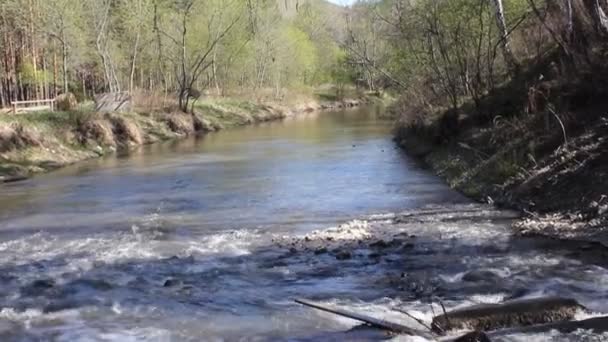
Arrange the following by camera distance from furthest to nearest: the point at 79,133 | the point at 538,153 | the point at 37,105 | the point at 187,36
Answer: the point at 187,36, the point at 37,105, the point at 79,133, the point at 538,153

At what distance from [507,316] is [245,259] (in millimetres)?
6055

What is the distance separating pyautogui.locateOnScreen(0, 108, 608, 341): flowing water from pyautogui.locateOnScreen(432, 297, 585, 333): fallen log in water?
584mm

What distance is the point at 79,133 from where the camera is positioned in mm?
37094

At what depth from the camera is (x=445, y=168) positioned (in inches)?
963

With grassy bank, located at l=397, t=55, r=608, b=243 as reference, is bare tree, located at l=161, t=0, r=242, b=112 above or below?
above

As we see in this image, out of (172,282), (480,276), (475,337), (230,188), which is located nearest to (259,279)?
(172,282)

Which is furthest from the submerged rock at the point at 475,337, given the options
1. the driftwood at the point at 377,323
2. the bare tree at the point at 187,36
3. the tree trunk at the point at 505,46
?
the bare tree at the point at 187,36

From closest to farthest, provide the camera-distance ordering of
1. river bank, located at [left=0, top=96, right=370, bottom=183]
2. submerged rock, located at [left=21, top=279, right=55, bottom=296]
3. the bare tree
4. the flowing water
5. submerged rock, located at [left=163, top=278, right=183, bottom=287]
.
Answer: the flowing water
submerged rock, located at [left=21, top=279, right=55, bottom=296]
submerged rock, located at [left=163, top=278, right=183, bottom=287]
river bank, located at [left=0, top=96, right=370, bottom=183]
the bare tree

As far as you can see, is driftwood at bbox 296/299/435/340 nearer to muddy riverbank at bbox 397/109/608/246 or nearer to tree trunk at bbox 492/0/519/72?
muddy riverbank at bbox 397/109/608/246

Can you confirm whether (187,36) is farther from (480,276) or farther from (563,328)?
(563,328)

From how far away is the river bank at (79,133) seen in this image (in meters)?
30.3

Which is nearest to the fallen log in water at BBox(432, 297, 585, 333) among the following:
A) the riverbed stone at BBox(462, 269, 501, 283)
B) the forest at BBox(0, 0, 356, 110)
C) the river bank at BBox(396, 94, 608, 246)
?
the riverbed stone at BBox(462, 269, 501, 283)

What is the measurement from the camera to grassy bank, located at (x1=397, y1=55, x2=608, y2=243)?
585 inches

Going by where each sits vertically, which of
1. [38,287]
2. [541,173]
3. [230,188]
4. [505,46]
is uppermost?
[505,46]
